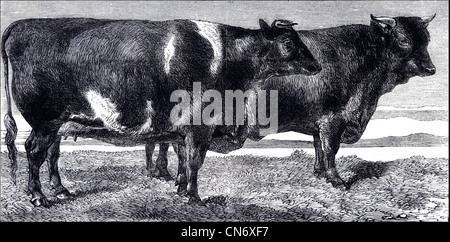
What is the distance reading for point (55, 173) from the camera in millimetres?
7188

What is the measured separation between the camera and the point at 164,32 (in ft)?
22.4

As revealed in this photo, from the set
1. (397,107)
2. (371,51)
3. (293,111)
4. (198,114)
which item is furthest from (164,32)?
(397,107)

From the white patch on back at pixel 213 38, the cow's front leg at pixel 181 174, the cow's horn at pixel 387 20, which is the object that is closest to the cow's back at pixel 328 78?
the cow's horn at pixel 387 20

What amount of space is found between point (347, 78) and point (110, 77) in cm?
302

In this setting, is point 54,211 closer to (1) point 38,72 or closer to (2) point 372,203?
(1) point 38,72

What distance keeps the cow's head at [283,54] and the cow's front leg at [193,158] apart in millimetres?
1146

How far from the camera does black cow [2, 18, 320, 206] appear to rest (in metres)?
6.65

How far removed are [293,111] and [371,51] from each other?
1.32 m

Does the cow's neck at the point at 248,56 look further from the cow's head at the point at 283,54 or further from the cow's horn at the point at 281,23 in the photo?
the cow's horn at the point at 281,23

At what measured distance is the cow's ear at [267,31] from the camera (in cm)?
712

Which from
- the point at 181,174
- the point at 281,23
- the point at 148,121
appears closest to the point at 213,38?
the point at 281,23

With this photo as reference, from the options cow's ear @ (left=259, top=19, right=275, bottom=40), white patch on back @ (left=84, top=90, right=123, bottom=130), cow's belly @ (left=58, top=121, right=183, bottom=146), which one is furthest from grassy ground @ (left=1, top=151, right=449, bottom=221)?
cow's ear @ (left=259, top=19, right=275, bottom=40)

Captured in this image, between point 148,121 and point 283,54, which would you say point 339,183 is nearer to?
point 283,54

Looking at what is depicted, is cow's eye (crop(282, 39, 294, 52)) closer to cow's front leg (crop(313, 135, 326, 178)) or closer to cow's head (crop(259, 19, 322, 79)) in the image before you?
cow's head (crop(259, 19, 322, 79))
